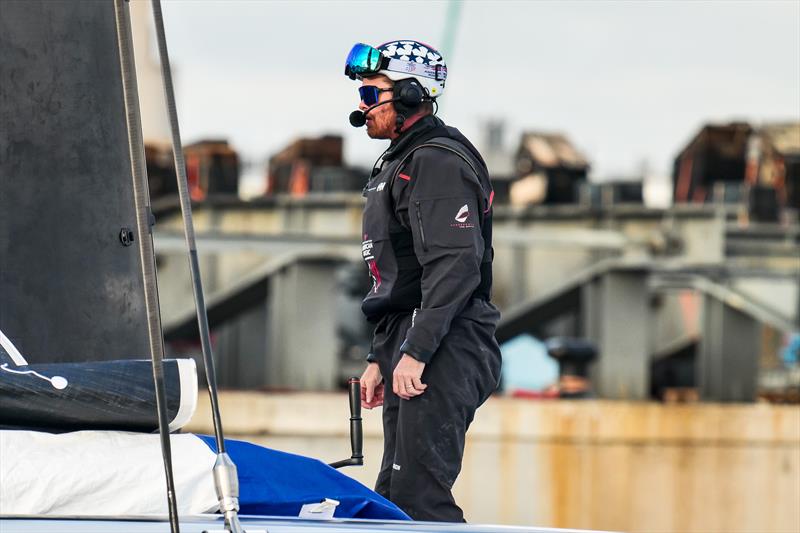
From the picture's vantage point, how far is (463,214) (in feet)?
14.9

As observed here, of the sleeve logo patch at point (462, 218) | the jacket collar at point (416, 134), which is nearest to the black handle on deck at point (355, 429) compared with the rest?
the sleeve logo patch at point (462, 218)

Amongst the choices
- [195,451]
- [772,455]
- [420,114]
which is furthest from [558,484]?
[195,451]

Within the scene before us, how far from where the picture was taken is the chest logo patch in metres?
4.52

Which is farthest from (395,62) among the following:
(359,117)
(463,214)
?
(463,214)

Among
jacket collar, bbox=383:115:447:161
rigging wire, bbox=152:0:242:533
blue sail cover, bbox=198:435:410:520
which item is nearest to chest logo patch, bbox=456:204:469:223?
jacket collar, bbox=383:115:447:161

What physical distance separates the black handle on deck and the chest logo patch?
54cm

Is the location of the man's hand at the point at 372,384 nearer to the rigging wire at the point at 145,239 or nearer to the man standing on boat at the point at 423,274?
the man standing on boat at the point at 423,274

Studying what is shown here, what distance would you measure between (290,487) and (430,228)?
1.14 m

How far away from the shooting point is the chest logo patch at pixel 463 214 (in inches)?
178

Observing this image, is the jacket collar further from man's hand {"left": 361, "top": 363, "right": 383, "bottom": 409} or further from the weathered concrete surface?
the weathered concrete surface

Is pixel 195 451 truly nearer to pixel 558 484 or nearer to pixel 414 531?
pixel 414 531

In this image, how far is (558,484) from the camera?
47.7 ft

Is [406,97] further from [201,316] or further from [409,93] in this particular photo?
[201,316]

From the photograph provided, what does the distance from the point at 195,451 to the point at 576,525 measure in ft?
36.8
